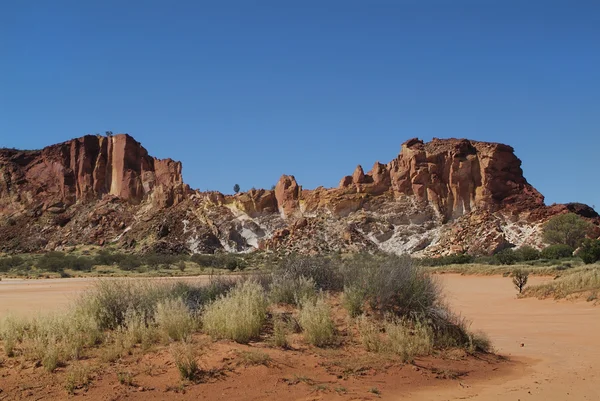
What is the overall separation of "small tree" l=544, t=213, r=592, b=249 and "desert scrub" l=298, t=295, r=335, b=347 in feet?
154

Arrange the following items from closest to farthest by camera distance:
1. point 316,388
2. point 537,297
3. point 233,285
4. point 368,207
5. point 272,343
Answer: point 316,388 → point 272,343 → point 233,285 → point 537,297 → point 368,207

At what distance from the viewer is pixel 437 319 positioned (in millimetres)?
10281

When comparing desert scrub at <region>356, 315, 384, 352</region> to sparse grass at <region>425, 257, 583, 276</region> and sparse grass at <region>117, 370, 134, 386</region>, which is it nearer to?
sparse grass at <region>117, 370, 134, 386</region>

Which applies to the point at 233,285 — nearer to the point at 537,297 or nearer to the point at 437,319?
the point at 437,319

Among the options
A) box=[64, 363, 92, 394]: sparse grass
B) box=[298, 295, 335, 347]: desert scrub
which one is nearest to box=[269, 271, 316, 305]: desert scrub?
box=[298, 295, 335, 347]: desert scrub

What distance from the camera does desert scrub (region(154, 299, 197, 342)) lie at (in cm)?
930

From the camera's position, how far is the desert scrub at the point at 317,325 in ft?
31.1

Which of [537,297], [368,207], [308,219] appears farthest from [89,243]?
[537,297]

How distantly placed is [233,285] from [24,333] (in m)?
4.21

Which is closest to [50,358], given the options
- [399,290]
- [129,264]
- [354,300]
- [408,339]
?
[354,300]

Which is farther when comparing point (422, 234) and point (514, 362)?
point (422, 234)

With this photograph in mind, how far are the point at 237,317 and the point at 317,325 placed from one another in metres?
1.36

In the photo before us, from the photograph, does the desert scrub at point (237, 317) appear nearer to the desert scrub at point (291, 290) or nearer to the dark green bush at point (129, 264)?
the desert scrub at point (291, 290)

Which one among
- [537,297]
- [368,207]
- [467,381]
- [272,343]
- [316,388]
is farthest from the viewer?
[368,207]
